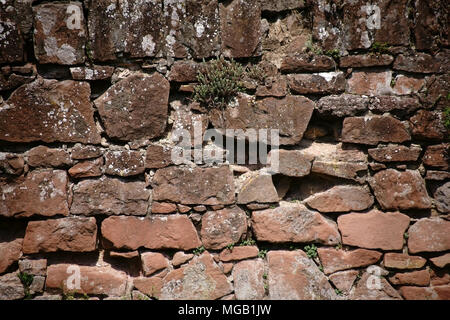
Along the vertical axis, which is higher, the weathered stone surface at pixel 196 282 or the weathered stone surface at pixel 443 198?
the weathered stone surface at pixel 443 198

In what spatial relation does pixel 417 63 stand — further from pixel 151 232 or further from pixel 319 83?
pixel 151 232

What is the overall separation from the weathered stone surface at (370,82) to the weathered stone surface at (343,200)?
2.73 feet

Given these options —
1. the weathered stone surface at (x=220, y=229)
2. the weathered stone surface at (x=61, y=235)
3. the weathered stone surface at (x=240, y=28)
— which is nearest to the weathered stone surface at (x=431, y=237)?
the weathered stone surface at (x=220, y=229)

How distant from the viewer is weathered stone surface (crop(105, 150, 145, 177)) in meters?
2.87

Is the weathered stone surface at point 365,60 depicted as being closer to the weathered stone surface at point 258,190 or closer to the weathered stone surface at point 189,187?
the weathered stone surface at point 258,190

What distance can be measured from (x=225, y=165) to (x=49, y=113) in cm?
150

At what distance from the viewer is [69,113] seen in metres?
2.85

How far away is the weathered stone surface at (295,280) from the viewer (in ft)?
9.50

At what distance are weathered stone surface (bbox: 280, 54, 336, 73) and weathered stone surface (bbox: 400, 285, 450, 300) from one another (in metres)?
1.98

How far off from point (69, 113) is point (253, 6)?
176cm

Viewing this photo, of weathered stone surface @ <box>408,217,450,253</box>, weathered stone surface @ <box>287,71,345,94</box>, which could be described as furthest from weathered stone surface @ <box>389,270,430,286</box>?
weathered stone surface @ <box>287,71,345,94</box>

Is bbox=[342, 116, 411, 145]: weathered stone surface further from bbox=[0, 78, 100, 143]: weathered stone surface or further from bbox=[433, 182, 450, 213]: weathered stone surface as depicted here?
bbox=[0, 78, 100, 143]: weathered stone surface

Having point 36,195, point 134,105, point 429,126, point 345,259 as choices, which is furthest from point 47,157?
point 429,126

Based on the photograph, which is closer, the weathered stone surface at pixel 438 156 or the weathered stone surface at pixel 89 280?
the weathered stone surface at pixel 89 280
